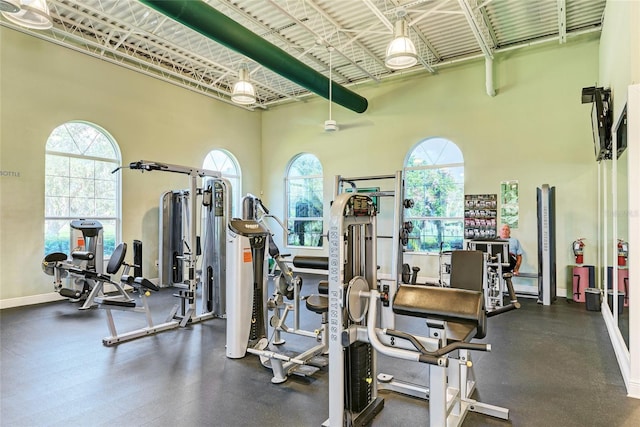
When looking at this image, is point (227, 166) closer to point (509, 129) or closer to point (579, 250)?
point (509, 129)

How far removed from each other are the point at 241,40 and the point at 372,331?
4.65m

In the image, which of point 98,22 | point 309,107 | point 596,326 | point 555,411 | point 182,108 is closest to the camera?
point 555,411

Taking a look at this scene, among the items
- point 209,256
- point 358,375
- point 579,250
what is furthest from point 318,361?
point 579,250

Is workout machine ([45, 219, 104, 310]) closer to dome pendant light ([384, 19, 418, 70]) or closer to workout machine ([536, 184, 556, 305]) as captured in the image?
dome pendant light ([384, 19, 418, 70])

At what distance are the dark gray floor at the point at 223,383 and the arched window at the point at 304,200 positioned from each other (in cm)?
505

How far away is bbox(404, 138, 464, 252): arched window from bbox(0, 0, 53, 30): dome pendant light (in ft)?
21.3

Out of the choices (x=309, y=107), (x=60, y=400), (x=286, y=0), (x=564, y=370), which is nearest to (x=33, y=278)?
(x=60, y=400)

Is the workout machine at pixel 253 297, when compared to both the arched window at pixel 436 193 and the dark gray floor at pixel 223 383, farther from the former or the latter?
the arched window at pixel 436 193

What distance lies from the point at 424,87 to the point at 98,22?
6132 mm

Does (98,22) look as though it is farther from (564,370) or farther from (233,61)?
(564,370)

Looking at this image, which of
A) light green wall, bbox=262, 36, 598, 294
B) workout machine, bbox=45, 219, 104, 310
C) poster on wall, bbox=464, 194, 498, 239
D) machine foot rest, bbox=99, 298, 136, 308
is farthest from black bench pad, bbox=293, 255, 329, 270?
light green wall, bbox=262, 36, 598, 294

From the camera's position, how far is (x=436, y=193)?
25.7 feet

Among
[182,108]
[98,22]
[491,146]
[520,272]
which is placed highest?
[98,22]

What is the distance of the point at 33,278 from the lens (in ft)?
19.8
